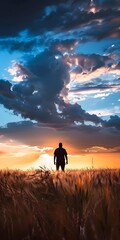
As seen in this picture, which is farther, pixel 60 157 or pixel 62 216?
pixel 60 157

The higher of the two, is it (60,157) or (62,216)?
(60,157)

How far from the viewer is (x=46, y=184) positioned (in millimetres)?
4285

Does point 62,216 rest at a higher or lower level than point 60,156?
lower

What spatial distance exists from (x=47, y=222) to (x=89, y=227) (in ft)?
0.89

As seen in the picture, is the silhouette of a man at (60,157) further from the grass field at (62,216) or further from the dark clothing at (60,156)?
the grass field at (62,216)

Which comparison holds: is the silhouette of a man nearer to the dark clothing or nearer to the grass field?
the dark clothing

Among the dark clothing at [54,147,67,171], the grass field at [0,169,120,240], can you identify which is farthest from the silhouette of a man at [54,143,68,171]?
the grass field at [0,169,120,240]

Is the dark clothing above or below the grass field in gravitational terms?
above

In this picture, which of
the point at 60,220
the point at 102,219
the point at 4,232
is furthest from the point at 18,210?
the point at 102,219

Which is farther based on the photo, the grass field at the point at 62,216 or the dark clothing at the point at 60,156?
the dark clothing at the point at 60,156

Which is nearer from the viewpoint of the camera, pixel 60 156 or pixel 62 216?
pixel 62 216

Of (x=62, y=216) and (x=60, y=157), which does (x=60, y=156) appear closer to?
(x=60, y=157)

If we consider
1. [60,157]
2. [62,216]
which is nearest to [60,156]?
[60,157]

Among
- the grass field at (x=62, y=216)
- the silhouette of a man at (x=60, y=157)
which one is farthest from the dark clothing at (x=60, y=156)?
the grass field at (x=62, y=216)
